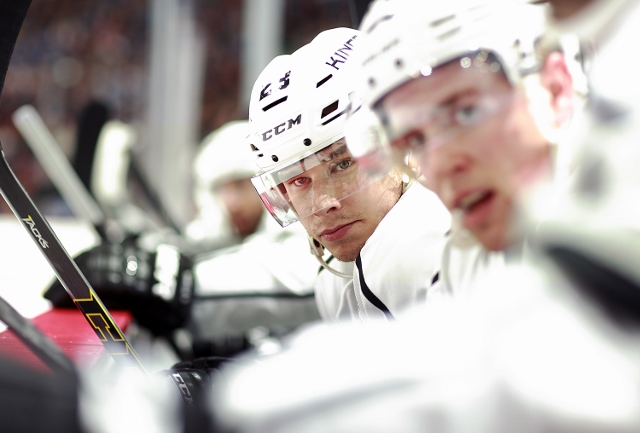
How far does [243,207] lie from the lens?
2592mm

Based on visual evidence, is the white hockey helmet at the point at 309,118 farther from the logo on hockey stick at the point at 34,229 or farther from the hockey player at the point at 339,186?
the logo on hockey stick at the point at 34,229

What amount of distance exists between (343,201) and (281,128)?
125 millimetres

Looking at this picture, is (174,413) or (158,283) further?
(158,283)

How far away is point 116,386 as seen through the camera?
1.83 ft

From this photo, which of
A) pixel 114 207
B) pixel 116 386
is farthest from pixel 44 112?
pixel 116 386

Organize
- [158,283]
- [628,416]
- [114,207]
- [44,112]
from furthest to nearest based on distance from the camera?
1. [44,112]
2. [114,207]
3. [158,283]
4. [628,416]

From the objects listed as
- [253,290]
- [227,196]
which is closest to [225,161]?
[227,196]

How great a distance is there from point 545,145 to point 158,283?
3.25ft

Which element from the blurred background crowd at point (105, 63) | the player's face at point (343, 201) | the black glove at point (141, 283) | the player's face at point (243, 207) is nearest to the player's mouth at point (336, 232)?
the player's face at point (343, 201)

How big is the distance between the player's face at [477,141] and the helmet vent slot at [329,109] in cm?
32

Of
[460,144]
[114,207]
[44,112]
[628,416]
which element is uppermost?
[460,144]

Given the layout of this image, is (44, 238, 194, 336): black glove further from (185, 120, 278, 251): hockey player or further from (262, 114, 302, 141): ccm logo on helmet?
(185, 120, 278, 251): hockey player

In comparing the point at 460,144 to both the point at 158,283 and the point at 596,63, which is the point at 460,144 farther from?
the point at 158,283

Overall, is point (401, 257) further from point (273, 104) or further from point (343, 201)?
point (273, 104)
